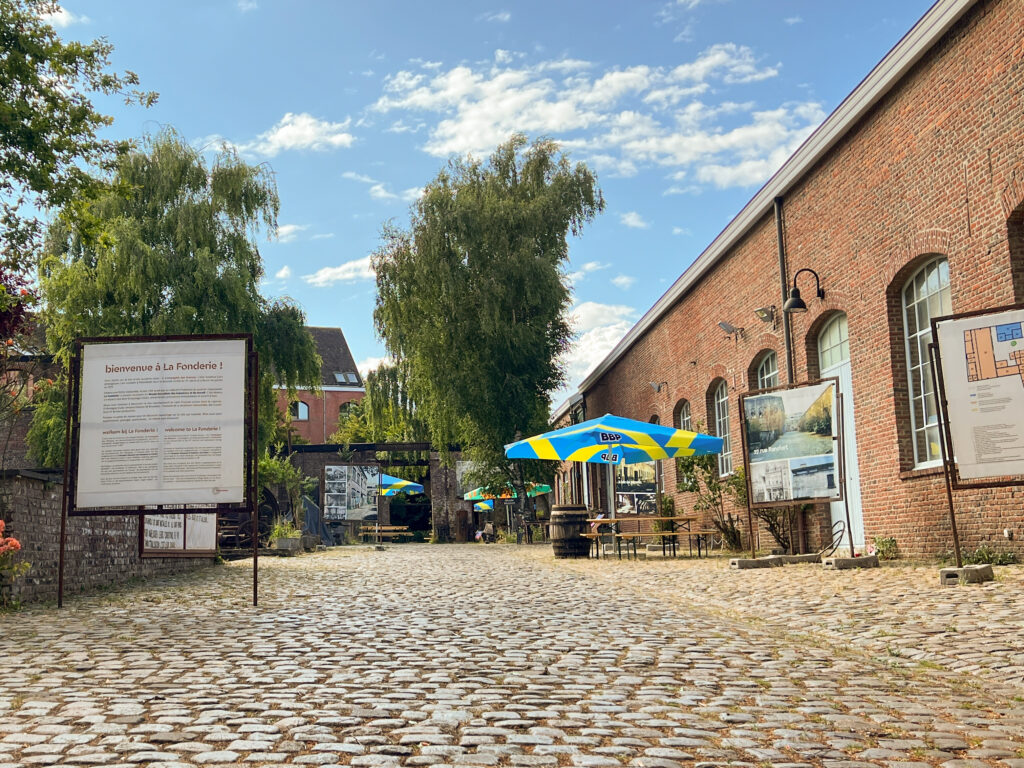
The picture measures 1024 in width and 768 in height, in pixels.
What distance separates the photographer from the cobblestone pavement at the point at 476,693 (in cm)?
353

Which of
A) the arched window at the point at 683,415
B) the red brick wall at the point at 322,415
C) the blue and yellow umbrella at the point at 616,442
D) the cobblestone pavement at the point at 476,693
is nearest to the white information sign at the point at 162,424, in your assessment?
the cobblestone pavement at the point at 476,693

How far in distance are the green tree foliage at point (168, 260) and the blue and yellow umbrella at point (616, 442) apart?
8820mm

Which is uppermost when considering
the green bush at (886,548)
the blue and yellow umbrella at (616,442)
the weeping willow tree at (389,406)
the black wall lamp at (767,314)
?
the weeping willow tree at (389,406)

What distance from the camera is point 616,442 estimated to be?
618 inches

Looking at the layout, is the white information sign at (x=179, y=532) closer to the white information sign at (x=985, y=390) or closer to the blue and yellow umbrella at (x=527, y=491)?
the white information sign at (x=985, y=390)

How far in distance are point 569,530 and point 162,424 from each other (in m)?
9.39

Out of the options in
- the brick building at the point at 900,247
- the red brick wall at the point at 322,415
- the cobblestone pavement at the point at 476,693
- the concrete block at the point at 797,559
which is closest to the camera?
the cobblestone pavement at the point at 476,693

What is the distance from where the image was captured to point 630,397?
2784 centimetres

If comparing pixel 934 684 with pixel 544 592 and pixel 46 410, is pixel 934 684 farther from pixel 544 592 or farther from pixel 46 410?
pixel 46 410

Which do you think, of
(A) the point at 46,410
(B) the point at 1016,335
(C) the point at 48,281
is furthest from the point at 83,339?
(A) the point at 46,410

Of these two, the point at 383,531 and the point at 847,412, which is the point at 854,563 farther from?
the point at 383,531

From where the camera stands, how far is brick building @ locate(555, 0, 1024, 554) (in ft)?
33.4

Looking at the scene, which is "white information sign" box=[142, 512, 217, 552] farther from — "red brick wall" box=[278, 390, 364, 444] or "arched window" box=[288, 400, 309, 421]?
"arched window" box=[288, 400, 309, 421]

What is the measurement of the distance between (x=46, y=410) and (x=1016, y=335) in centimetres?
2249
